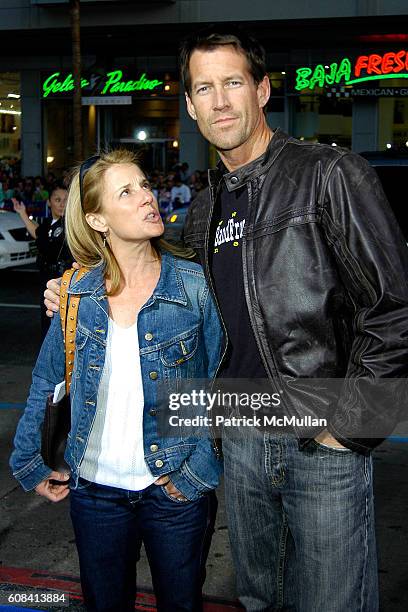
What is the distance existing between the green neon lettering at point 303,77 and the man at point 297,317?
84.4ft

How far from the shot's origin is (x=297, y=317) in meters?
2.59

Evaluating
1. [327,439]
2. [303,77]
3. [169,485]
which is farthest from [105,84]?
[327,439]

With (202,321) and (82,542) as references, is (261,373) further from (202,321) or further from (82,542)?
(82,542)

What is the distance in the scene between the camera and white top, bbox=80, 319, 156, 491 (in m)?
2.83

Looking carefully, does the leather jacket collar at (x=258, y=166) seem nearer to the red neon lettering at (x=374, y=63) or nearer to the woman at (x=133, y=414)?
the woman at (x=133, y=414)

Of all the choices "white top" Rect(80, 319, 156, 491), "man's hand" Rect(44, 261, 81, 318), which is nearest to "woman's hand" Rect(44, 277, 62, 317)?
"man's hand" Rect(44, 261, 81, 318)

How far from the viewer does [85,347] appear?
289 centimetres

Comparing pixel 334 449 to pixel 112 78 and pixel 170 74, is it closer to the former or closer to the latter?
pixel 112 78

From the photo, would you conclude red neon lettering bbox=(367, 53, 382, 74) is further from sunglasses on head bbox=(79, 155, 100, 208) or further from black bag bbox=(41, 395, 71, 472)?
black bag bbox=(41, 395, 71, 472)

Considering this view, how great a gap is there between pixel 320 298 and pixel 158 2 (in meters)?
27.6

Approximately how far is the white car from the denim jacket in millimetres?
12078

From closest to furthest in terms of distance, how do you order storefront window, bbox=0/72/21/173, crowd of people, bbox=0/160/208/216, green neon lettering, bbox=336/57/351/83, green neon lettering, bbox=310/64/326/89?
1. crowd of people, bbox=0/160/208/216
2. green neon lettering, bbox=336/57/351/83
3. green neon lettering, bbox=310/64/326/89
4. storefront window, bbox=0/72/21/173

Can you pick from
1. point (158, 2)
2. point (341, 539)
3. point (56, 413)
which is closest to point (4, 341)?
point (56, 413)

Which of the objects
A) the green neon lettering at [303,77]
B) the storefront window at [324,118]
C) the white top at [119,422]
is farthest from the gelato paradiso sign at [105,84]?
the white top at [119,422]
